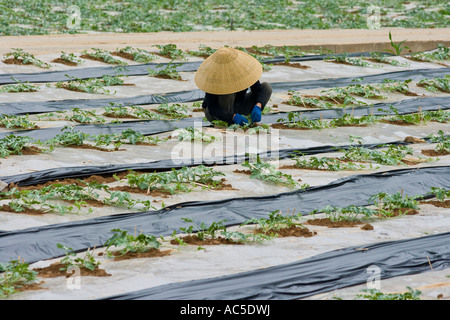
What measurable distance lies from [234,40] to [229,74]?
5320 mm

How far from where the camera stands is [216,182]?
510 centimetres

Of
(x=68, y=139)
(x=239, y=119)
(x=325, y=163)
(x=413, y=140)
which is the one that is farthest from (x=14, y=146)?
(x=413, y=140)

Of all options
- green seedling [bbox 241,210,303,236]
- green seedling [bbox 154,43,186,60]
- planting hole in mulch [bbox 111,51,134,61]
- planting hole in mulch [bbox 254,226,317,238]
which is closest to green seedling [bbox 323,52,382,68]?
green seedling [bbox 154,43,186,60]

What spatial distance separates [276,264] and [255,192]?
139 centimetres

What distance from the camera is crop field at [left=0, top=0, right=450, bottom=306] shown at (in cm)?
355

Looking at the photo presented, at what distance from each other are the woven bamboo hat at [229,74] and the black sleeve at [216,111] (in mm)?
220

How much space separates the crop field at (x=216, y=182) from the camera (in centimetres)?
355

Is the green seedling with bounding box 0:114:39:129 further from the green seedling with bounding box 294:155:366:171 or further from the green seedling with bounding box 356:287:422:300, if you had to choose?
the green seedling with bounding box 356:287:422:300

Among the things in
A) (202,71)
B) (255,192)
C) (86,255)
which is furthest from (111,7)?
(86,255)

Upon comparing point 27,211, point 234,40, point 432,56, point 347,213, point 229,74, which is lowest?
point 347,213

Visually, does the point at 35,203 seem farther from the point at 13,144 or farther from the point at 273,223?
the point at 273,223

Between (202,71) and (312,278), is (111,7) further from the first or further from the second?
(312,278)

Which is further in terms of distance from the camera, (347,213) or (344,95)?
(344,95)

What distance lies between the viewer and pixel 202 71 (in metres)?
6.57
